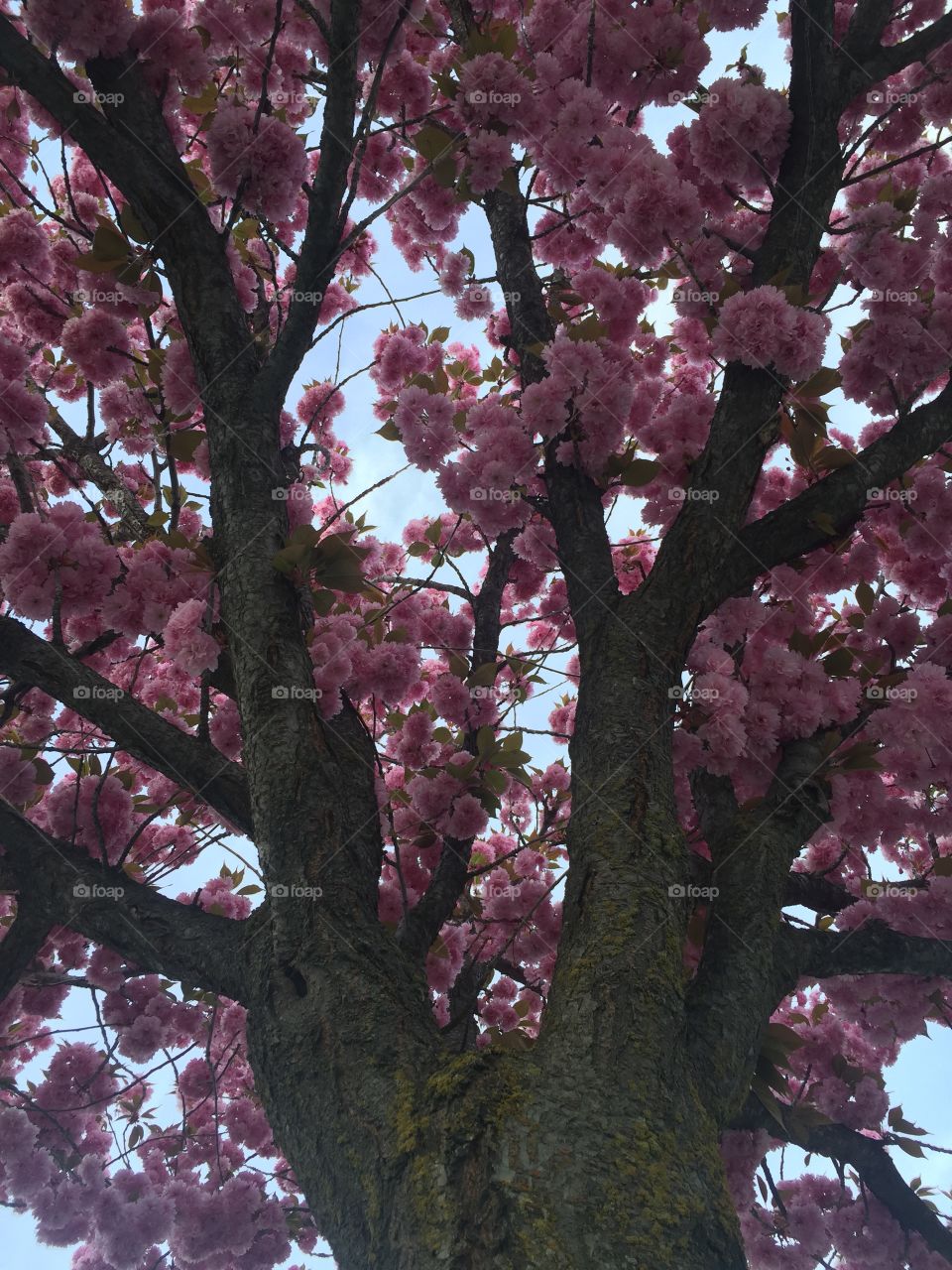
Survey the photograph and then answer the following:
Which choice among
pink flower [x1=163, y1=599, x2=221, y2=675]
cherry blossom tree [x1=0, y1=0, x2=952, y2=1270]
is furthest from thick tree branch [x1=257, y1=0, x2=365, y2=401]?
pink flower [x1=163, y1=599, x2=221, y2=675]

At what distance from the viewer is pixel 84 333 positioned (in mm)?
3148

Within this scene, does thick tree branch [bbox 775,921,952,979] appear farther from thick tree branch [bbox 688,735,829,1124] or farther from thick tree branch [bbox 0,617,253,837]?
thick tree branch [bbox 0,617,253,837]

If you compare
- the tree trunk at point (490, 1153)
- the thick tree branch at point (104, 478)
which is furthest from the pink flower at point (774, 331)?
the thick tree branch at point (104, 478)

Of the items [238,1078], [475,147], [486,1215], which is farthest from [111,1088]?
[475,147]

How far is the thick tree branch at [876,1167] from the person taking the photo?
3182mm

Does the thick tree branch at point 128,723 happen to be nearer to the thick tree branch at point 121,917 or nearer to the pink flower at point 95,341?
the thick tree branch at point 121,917

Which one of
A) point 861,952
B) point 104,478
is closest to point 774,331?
point 861,952

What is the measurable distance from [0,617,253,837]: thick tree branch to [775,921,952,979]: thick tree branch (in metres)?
1.58

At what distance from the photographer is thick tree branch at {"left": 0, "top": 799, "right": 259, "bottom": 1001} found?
2.14m

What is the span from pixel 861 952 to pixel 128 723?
2.28m

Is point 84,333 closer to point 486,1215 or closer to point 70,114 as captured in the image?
point 70,114

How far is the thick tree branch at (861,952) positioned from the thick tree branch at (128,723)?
1.58 meters

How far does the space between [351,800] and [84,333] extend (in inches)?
86.4

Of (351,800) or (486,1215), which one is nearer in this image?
(486,1215)
